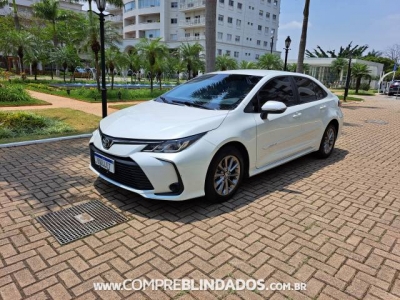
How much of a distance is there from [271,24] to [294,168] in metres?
64.8

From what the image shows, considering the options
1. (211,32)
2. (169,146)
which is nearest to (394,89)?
(211,32)

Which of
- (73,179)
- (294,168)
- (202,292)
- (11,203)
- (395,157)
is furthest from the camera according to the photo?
(395,157)

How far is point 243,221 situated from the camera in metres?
3.38

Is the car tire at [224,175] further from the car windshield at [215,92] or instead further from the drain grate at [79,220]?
the drain grate at [79,220]

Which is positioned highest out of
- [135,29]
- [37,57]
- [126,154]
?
[135,29]

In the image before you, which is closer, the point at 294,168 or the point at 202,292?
the point at 202,292

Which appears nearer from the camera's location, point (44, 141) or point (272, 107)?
point (272, 107)

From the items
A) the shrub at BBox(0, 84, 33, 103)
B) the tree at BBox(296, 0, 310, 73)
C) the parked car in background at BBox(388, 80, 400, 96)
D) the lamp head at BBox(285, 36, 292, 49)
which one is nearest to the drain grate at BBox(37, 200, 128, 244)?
the shrub at BBox(0, 84, 33, 103)

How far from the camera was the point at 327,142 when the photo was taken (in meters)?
5.91

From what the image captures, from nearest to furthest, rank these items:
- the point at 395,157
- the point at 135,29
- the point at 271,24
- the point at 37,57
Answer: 1. the point at 395,157
2. the point at 37,57
3. the point at 135,29
4. the point at 271,24

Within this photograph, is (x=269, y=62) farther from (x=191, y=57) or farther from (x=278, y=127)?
(x=278, y=127)

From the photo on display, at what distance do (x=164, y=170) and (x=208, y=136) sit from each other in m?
0.64

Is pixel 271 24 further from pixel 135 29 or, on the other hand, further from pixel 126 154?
pixel 126 154

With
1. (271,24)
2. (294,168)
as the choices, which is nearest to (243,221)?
(294,168)
